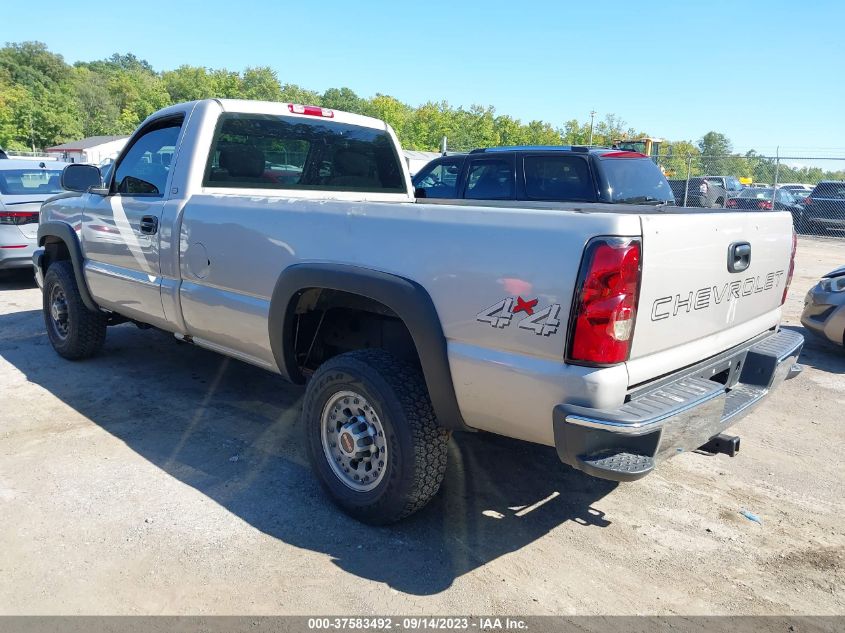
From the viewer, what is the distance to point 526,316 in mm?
2420

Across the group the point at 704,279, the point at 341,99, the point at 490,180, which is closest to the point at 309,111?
the point at 704,279

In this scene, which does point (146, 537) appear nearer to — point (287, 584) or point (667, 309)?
point (287, 584)

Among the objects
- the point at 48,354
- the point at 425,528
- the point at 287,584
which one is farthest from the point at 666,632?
the point at 48,354

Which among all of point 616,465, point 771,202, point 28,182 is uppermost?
point 28,182

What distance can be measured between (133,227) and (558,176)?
184 inches

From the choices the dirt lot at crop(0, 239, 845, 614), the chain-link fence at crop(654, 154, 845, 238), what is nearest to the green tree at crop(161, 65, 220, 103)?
the chain-link fence at crop(654, 154, 845, 238)

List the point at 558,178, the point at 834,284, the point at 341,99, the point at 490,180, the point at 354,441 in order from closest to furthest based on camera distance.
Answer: the point at 354,441
the point at 834,284
the point at 558,178
the point at 490,180
the point at 341,99

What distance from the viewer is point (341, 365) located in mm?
3096

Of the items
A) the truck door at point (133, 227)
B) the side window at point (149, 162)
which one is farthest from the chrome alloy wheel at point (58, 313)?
the side window at point (149, 162)

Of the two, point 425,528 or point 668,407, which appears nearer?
point 668,407

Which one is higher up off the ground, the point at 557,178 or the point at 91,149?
the point at 91,149

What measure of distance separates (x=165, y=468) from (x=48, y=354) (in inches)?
115

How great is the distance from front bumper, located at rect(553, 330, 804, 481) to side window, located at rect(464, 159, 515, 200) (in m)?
5.01

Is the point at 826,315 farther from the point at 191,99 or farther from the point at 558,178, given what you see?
the point at 191,99
